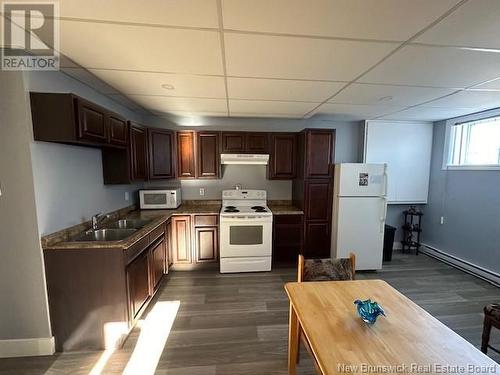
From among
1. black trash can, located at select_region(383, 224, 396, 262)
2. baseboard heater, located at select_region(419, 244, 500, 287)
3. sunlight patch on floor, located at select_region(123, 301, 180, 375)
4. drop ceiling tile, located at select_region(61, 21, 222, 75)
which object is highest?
drop ceiling tile, located at select_region(61, 21, 222, 75)

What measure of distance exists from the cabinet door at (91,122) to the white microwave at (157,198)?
4.57 feet

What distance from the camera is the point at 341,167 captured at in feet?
11.1

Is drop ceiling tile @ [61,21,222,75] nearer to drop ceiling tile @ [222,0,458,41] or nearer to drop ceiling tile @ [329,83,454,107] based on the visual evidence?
drop ceiling tile @ [222,0,458,41]

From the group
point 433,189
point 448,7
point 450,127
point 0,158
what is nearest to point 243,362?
point 0,158

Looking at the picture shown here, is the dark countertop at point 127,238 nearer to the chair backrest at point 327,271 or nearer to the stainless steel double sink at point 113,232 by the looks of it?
the stainless steel double sink at point 113,232

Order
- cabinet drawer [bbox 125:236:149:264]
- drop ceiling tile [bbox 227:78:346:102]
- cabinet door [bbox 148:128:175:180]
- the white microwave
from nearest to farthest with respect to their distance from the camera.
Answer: cabinet drawer [bbox 125:236:149:264]
drop ceiling tile [bbox 227:78:346:102]
cabinet door [bbox 148:128:175:180]
the white microwave

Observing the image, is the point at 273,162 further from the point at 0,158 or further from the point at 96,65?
the point at 0,158

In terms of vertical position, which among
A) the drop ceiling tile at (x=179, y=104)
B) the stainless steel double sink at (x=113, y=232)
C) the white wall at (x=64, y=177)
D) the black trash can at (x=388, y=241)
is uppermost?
the drop ceiling tile at (x=179, y=104)

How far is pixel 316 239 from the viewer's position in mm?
3652

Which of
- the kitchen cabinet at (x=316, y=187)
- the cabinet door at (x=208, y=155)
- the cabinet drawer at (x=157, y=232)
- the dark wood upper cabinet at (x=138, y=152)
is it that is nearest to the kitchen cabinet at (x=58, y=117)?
the dark wood upper cabinet at (x=138, y=152)

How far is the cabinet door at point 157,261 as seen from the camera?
8.46 ft

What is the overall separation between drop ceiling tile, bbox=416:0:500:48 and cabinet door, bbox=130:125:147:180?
290 cm

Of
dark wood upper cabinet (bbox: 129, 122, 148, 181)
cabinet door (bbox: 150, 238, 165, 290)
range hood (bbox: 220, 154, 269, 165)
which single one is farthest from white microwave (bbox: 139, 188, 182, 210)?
range hood (bbox: 220, 154, 269, 165)

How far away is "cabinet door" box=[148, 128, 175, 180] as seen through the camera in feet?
11.0
